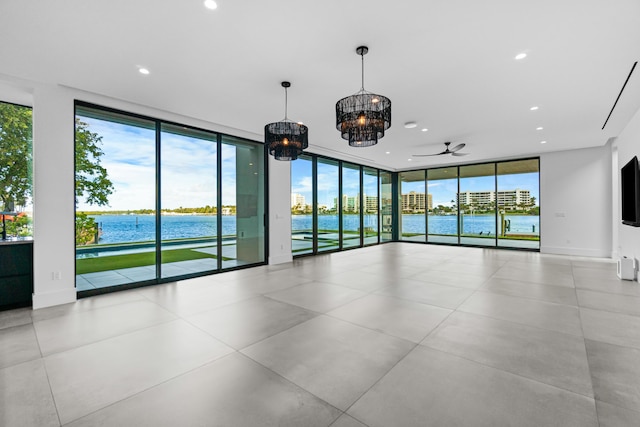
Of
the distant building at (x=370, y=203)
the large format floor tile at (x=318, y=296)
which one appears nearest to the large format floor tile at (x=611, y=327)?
the large format floor tile at (x=318, y=296)

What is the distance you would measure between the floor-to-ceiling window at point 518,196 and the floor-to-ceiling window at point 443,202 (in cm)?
156

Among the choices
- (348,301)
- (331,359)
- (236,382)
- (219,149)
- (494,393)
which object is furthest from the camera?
(219,149)

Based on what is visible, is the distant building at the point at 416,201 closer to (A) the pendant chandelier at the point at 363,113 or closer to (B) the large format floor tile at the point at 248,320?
(A) the pendant chandelier at the point at 363,113

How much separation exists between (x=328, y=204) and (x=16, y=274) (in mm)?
7271

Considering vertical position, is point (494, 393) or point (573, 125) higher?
point (573, 125)

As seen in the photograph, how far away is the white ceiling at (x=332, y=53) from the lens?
268cm

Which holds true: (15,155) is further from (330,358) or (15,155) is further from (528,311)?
(528,311)

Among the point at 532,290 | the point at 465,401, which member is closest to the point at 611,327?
the point at 532,290

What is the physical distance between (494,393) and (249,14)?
3.92 m

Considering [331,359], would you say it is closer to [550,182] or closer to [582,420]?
[582,420]

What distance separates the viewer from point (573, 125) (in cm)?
618

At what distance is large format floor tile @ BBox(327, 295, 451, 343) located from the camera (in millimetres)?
3205

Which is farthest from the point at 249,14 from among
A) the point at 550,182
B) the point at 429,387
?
the point at 550,182

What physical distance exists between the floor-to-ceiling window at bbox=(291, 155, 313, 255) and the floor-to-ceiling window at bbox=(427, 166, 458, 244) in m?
5.81
